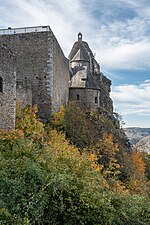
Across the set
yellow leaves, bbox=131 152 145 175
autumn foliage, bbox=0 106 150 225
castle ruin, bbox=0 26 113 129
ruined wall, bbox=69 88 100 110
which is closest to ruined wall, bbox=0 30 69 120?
castle ruin, bbox=0 26 113 129

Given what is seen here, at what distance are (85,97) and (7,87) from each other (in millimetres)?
16885

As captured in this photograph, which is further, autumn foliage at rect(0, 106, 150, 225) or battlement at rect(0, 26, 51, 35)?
battlement at rect(0, 26, 51, 35)

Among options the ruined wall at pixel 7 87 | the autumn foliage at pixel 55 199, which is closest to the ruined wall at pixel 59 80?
the ruined wall at pixel 7 87

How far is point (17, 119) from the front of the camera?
16.4 metres

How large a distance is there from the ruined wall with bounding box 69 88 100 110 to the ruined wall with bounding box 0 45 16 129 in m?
16.0

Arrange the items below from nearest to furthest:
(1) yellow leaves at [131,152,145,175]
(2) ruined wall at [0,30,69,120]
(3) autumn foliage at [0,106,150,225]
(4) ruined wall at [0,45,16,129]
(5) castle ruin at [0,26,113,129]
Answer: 1. (3) autumn foliage at [0,106,150,225]
2. (4) ruined wall at [0,45,16,129]
3. (5) castle ruin at [0,26,113,129]
4. (2) ruined wall at [0,30,69,120]
5. (1) yellow leaves at [131,152,145,175]

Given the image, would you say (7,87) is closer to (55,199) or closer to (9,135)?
(9,135)

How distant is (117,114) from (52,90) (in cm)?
1735

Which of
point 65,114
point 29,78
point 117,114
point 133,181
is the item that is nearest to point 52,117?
point 65,114

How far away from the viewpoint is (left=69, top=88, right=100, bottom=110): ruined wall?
2890cm

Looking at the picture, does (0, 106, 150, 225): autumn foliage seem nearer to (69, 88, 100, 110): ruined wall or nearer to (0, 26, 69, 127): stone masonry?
(0, 26, 69, 127): stone masonry

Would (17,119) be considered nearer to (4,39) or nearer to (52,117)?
(52,117)

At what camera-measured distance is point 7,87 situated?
12.9 m

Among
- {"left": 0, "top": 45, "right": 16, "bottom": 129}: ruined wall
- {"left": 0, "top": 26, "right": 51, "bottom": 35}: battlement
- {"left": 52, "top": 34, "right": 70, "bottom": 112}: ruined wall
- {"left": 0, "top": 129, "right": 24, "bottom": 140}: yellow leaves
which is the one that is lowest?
{"left": 0, "top": 129, "right": 24, "bottom": 140}: yellow leaves
